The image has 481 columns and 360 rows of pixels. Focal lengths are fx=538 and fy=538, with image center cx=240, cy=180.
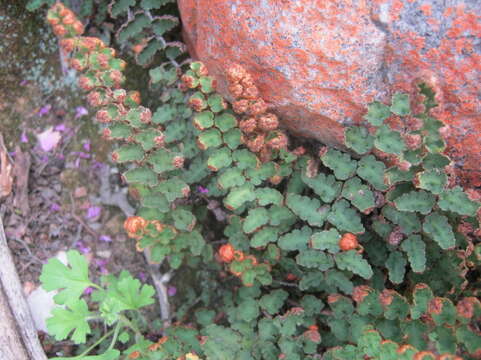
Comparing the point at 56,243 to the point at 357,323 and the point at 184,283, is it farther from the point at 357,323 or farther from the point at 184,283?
the point at 357,323

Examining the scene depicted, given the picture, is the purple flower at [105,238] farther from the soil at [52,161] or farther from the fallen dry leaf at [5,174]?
the fallen dry leaf at [5,174]

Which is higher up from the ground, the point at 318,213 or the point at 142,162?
the point at 142,162

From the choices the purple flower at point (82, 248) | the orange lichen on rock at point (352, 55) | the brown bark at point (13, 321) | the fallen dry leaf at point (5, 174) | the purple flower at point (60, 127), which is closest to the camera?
the orange lichen on rock at point (352, 55)

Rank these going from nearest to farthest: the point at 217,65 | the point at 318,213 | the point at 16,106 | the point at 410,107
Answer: the point at 410,107 < the point at 318,213 < the point at 217,65 < the point at 16,106

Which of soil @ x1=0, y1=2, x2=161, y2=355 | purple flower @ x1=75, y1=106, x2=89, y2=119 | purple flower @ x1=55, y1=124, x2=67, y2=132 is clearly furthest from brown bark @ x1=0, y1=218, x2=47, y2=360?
purple flower @ x1=75, y1=106, x2=89, y2=119

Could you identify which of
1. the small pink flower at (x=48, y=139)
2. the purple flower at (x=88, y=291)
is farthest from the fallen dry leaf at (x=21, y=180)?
the purple flower at (x=88, y=291)

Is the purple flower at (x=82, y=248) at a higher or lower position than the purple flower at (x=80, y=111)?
lower

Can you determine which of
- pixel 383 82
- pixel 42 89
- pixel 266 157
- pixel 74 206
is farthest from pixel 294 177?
pixel 42 89

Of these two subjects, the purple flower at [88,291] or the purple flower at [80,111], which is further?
the purple flower at [80,111]
